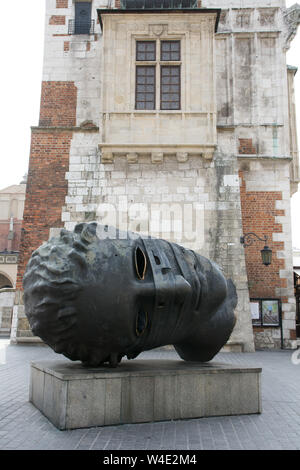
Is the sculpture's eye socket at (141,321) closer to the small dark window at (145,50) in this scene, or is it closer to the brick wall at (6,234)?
the small dark window at (145,50)

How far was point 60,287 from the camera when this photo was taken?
14.1ft

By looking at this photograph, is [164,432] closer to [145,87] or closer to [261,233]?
[261,233]

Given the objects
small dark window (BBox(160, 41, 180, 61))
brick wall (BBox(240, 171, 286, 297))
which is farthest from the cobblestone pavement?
small dark window (BBox(160, 41, 180, 61))

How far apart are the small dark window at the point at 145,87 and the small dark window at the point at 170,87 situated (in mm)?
352

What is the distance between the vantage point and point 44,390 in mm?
5016

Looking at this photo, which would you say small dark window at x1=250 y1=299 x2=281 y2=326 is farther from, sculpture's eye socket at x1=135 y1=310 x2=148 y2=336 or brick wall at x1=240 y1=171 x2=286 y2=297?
sculpture's eye socket at x1=135 y1=310 x2=148 y2=336

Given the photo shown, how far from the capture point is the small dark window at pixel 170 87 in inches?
583

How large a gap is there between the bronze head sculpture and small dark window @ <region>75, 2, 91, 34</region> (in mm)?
14752

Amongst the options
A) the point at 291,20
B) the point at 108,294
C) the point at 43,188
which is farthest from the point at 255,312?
the point at 291,20

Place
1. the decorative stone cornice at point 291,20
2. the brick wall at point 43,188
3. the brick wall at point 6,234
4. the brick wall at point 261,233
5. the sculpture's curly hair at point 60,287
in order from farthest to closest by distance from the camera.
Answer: the brick wall at point 6,234
the decorative stone cornice at point 291,20
the brick wall at point 261,233
the brick wall at point 43,188
the sculpture's curly hair at point 60,287

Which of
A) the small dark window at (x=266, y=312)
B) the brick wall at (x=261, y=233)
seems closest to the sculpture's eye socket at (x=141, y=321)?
the small dark window at (x=266, y=312)

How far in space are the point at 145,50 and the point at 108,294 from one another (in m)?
13.1

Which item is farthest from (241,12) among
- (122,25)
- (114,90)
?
(114,90)

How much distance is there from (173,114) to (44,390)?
37.3 feet
